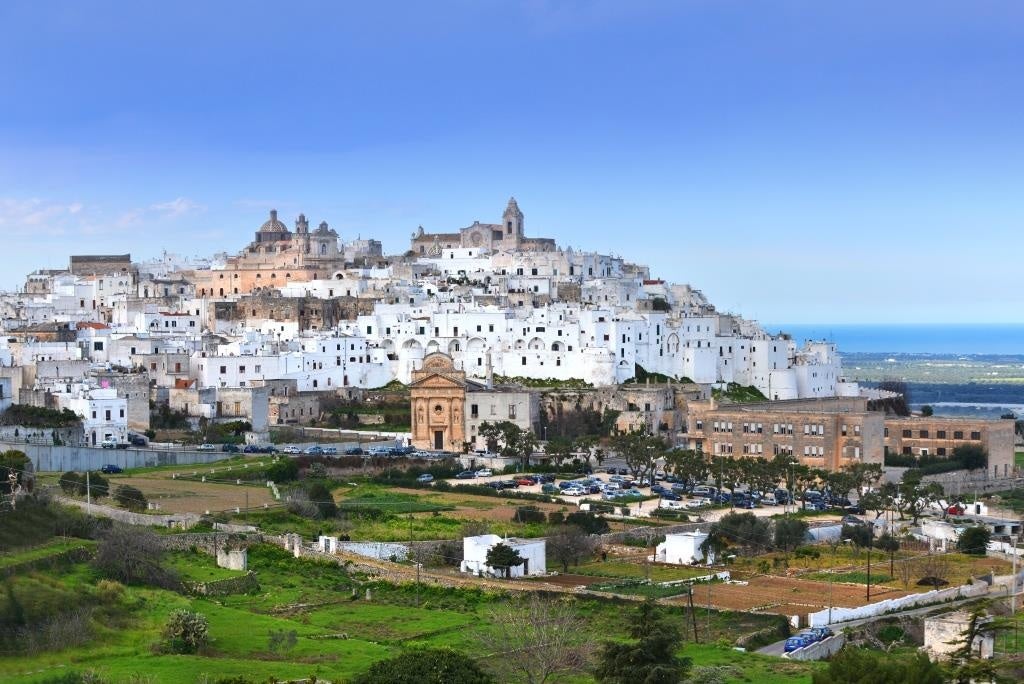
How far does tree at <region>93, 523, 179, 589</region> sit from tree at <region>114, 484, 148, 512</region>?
23.4 ft

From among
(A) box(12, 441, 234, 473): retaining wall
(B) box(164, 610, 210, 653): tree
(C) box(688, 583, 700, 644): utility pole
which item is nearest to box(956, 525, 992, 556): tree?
(C) box(688, 583, 700, 644): utility pole

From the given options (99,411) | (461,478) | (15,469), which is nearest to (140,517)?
(15,469)

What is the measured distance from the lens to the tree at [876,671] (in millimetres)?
27209

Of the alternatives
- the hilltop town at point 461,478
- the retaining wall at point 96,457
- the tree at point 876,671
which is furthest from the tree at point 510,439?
the tree at point 876,671

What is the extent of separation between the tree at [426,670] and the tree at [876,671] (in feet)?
18.9

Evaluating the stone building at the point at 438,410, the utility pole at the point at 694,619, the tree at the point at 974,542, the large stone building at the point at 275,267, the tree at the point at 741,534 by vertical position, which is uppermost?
the large stone building at the point at 275,267

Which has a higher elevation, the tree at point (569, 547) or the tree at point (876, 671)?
the tree at point (569, 547)

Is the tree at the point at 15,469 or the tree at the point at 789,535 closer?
the tree at the point at 15,469

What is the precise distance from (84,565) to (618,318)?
39.3m

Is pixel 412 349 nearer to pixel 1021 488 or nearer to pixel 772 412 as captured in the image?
pixel 772 412

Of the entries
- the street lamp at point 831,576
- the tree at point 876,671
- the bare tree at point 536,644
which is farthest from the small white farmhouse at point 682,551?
the tree at point 876,671

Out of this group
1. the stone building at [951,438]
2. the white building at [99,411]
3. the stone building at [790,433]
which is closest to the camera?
the white building at [99,411]

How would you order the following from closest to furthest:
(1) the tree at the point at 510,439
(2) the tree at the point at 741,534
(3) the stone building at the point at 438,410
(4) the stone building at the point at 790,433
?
1. (2) the tree at the point at 741,534
2. (1) the tree at the point at 510,439
3. (4) the stone building at the point at 790,433
4. (3) the stone building at the point at 438,410

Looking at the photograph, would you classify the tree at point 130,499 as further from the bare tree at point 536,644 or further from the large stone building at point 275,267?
the large stone building at point 275,267
